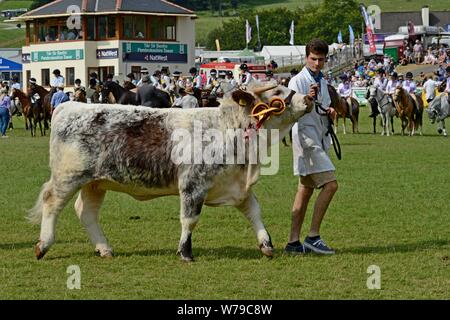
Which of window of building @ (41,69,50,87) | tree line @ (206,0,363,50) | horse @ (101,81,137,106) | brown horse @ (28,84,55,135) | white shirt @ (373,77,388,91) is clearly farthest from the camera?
tree line @ (206,0,363,50)

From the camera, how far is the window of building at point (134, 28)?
79.0m

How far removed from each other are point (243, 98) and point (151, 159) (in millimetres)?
1160

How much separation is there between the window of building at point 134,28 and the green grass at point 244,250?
60.3m

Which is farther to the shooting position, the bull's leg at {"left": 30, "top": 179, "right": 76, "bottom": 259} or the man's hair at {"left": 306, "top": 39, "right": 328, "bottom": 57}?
the man's hair at {"left": 306, "top": 39, "right": 328, "bottom": 57}

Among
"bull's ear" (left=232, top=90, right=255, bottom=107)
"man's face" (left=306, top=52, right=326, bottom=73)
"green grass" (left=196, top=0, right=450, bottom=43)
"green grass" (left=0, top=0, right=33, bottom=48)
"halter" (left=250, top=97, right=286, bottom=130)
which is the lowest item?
"halter" (left=250, top=97, right=286, bottom=130)

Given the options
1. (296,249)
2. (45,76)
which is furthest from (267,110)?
(45,76)

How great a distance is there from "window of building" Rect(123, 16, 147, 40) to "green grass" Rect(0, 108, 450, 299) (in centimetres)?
6031

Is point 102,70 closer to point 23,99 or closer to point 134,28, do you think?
point 134,28

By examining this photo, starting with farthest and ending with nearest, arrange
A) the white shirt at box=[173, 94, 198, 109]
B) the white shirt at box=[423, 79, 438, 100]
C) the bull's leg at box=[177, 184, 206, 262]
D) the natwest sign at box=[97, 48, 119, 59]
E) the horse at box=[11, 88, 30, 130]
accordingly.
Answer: the natwest sign at box=[97, 48, 119, 59] → the white shirt at box=[423, 79, 438, 100] → the horse at box=[11, 88, 30, 130] → the white shirt at box=[173, 94, 198, 109] → the bull's leg at box=[177, 184, 206, 262]

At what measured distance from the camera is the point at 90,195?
11.3m

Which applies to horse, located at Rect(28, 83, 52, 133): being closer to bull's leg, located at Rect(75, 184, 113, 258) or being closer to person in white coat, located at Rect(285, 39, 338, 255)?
bull's leg, located at Rect(75, 184, 113, 258)

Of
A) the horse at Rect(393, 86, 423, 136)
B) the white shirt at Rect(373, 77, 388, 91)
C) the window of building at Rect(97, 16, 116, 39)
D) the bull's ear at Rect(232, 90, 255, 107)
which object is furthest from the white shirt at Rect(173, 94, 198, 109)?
the window of building at Rect(97, 16, 116, 39)

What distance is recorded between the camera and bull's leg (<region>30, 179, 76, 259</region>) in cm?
1075
